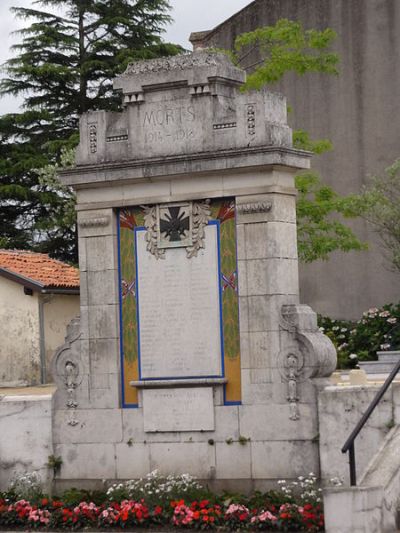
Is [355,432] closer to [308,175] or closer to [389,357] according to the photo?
[389,357]

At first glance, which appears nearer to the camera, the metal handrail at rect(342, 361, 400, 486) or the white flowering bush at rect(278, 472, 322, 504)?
the metal handrail at rect(342, 361, 400, 486)

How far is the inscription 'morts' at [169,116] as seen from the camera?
1655cm

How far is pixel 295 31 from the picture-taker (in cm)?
3109

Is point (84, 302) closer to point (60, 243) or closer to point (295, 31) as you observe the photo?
point (295, 31)

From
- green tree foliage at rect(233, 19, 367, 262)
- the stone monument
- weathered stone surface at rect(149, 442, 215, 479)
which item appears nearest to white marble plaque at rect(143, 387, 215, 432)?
the stone monument

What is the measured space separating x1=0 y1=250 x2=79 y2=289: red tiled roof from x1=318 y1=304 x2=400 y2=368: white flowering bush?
5631 millimetres

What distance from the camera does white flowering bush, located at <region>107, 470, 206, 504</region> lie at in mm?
15734

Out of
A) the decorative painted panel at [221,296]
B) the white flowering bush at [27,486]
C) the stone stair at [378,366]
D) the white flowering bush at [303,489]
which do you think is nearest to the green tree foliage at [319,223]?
the stone stair at [378,366]

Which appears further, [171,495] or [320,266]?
[320,266]

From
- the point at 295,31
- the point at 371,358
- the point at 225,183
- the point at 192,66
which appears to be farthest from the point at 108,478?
the point at 295,31

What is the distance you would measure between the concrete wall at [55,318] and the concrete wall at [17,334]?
31 centimetres

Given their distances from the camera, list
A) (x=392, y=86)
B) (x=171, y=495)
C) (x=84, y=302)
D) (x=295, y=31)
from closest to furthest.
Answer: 1. (x=171, y=495)
2. (x=84, y=302)
3. (x=295, y=31)
4. (x=392, y=86)

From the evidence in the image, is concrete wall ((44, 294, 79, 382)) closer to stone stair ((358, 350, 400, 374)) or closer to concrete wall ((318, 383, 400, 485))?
stone stair ((358, 350, 400, 374))

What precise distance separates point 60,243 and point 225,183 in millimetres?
27974
